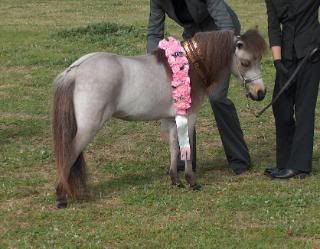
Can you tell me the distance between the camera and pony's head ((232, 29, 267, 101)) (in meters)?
6.38

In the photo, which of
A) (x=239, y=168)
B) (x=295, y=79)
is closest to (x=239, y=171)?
(x=239, y=168)

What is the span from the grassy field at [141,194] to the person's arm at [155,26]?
1.19 m

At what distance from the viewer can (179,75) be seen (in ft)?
21.0

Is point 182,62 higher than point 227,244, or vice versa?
point 182,62

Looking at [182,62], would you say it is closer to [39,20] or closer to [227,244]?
[227,244]

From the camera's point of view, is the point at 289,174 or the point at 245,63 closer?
the point at 245,63

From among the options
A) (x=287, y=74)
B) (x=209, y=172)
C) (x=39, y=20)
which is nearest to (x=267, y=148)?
(x=209, y=172)

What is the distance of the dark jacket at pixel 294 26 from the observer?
6582 millimetres

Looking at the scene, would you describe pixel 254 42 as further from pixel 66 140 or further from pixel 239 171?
pixel 66 140

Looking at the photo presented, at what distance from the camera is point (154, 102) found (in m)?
6.39

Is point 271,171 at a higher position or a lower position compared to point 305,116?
lower

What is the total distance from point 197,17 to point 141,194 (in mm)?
1810

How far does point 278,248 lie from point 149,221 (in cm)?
113

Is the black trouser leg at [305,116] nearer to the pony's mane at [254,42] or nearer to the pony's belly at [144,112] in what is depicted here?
the pony's mane at [254,42]
